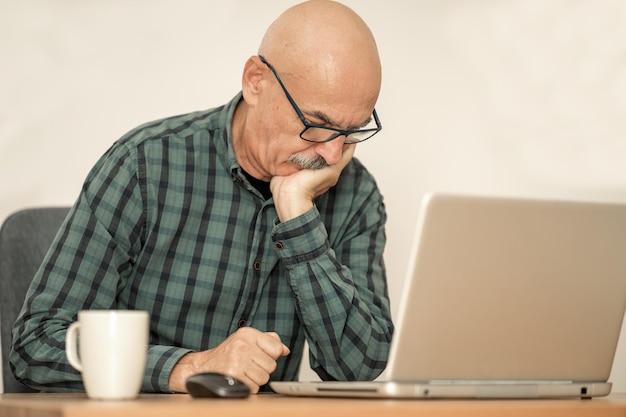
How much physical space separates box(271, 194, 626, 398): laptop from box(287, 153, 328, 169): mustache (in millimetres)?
626

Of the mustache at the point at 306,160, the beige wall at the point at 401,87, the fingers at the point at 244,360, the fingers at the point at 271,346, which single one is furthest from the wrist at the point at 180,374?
the beige wall at the point at 401,87

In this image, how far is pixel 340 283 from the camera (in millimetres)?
1702

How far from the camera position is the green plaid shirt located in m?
1.66

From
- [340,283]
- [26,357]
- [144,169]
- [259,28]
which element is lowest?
[26,357]

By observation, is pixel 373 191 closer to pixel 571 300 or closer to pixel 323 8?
pixel 323 8

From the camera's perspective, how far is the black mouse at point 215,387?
1086 mm

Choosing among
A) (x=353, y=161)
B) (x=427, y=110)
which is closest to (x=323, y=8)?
(x=353, y=161)

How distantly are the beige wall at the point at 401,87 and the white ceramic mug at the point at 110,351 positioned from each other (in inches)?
62.1

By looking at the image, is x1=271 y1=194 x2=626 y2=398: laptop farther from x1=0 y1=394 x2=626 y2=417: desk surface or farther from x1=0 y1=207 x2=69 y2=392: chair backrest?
x1=0 y1=207 x2=69 y2=392: chair backrest

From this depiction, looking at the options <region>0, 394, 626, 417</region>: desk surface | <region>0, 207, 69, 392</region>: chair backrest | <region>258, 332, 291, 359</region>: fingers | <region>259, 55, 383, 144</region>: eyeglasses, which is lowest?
<region>0, 207, 69, 392</region>: chair backrest

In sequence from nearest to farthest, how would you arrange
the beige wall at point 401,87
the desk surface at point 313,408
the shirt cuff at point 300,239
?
the desk surface at point 313,408
the shirt cuff at point 300,239
the beige wall at point 401,87

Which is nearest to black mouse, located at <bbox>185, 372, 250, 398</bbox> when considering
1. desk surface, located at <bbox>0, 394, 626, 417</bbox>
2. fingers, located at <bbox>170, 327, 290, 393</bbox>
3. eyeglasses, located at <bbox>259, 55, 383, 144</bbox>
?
desk surface, located at <bbox>0, 394, 626, 417</bbox>

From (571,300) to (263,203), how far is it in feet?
2.64

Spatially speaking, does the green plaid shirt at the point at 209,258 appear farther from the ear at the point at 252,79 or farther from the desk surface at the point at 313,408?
the desk surface at the point at 313,408
